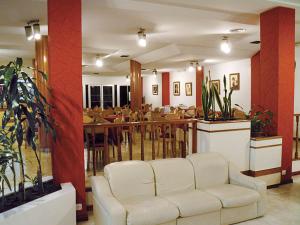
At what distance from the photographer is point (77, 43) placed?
3268mm

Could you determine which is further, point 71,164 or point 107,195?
point 71,164

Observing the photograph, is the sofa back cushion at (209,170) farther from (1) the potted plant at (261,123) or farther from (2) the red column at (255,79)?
(2) the red column at (255,79)

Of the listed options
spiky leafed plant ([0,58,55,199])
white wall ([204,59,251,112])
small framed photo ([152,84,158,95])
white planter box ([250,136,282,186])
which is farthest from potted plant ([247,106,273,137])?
small framed photo ([152,84,158,95])

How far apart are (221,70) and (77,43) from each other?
864 cm

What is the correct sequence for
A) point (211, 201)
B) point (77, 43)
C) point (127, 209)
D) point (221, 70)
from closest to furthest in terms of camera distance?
point (127, 209) < point (211, 201) < point (77, 43) < point (221, 70)

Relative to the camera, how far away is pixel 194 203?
2.94 meters

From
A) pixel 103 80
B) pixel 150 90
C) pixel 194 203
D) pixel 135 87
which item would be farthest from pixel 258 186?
pixel 103 80

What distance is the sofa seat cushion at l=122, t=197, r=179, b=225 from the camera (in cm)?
261

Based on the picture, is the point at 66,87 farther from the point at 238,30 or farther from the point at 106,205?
the point at 238,30

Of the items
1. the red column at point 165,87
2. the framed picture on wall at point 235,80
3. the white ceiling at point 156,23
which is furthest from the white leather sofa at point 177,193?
the red column at point 165,87

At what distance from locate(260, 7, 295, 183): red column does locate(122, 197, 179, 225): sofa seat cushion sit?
8.67ft

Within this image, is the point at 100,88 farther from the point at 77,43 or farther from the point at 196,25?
the point at 77,43

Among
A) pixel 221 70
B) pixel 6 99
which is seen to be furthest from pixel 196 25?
pixel 221 70

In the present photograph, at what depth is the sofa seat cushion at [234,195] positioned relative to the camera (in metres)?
3.09
